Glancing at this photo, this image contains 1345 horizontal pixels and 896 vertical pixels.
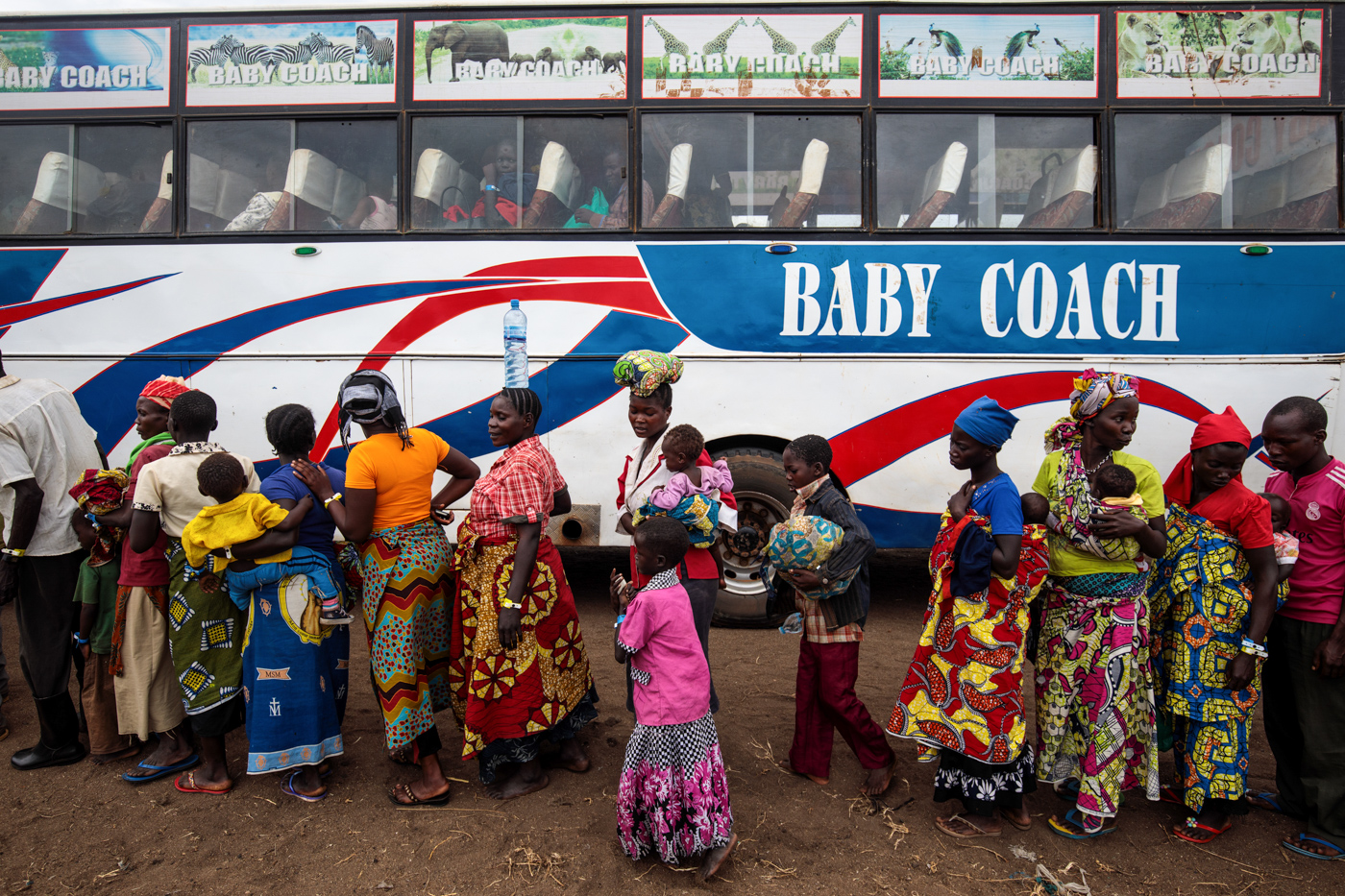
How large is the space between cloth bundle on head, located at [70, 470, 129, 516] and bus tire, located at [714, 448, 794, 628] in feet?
10.9

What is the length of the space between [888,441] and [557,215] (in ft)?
8.78

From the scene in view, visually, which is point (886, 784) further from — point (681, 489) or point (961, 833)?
point (681, 489)

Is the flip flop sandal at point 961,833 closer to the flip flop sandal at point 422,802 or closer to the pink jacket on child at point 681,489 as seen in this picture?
the pink jacket on child at point 681,489

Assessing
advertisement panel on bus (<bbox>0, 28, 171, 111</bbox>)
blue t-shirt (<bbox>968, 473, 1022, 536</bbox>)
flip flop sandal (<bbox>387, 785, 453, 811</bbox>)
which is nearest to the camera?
blue t-shirt (<bbox>968, 473, 1022, 536</bbox>)

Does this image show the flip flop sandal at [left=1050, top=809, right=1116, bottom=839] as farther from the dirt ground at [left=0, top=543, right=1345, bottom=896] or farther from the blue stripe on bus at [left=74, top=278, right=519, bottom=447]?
the blue stripe on bus at [left=74, top=278, right=519, bottom=447]

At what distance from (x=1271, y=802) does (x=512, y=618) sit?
303 cm

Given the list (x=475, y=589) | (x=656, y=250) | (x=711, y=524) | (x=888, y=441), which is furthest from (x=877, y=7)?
(x=475, y=589)

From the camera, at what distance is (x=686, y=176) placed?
16.4 ft

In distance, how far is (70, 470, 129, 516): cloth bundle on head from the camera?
3.03 metres

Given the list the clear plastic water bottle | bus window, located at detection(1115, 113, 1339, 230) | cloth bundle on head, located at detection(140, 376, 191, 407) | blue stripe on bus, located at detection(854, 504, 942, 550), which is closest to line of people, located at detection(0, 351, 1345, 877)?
cloth bundle on head, located at detection(140, 376, 191, 407)

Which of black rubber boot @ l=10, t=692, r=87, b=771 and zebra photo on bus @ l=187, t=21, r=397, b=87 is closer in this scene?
black rubber boot @ l=10, t=692, r=87, b=771

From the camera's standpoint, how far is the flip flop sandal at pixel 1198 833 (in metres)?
2.74

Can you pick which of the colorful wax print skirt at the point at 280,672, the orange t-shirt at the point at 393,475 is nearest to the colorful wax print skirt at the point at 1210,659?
the orange t-shirt at the point at 393,475

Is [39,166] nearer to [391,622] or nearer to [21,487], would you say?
[21,487]
